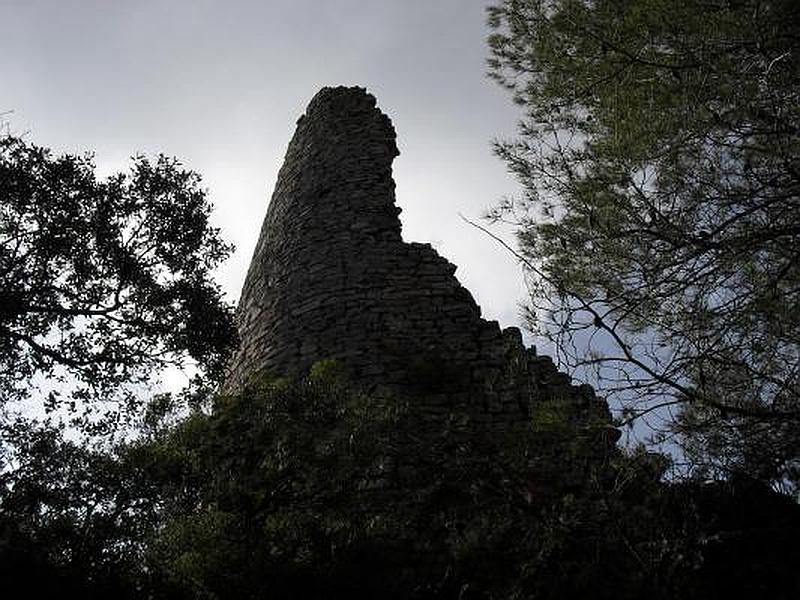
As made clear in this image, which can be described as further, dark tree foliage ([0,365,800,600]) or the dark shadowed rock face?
the dark shadowed rock face

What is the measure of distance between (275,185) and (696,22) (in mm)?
5696

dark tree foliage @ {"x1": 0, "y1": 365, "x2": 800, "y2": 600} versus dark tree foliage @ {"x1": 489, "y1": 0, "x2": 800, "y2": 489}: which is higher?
dark tree foliage @ {"x1": 489, "y1": 0, "x2": 800, "y2": 489}

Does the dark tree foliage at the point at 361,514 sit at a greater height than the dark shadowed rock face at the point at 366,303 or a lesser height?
lesser

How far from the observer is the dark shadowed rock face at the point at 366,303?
21.3ft

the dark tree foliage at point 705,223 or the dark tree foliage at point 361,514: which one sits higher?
the dark tree foliage at point 705,223

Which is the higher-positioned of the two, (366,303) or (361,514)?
(366,303)

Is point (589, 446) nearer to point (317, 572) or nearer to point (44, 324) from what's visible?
point (317, 572)

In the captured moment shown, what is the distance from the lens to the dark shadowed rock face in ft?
21.3

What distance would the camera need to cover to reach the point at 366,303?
7.15m

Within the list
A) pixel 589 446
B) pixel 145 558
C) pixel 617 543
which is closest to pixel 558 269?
pixel 589 446

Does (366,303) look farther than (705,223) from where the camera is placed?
Yes

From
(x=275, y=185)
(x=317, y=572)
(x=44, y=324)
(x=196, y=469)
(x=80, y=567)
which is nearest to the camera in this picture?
(x=317, y=572)

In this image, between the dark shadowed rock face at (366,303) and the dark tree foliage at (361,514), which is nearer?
the dark tree foliage at (361,514)

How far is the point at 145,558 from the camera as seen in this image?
4.58 meters
